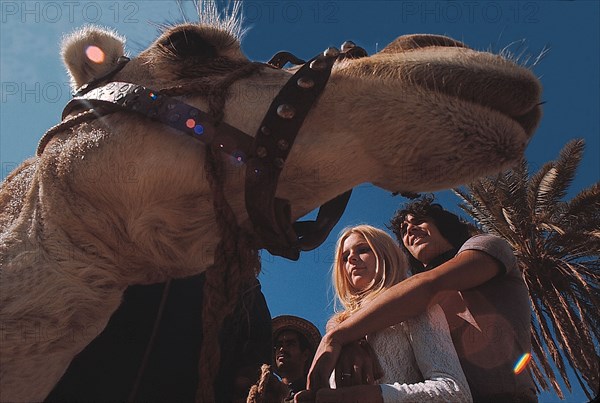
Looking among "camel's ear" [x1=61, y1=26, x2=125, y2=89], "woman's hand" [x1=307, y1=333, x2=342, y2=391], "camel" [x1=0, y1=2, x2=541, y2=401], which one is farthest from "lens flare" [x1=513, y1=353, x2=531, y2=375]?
"camel's ear" [x1=61, y1=26, x2=125, y2=89]

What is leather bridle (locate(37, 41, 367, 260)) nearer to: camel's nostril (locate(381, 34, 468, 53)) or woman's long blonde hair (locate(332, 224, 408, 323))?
camel's nostril (locate(381, 34, 468, 53))

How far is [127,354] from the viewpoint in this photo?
2471mm

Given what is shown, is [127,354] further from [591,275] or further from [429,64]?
[591,275]

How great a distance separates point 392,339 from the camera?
115 inches

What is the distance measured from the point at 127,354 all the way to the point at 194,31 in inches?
57.4

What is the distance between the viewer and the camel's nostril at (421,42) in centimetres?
246

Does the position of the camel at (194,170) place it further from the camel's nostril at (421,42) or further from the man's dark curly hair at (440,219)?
the man's dark curly hair at (440,219)

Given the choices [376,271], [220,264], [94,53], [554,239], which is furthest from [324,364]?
[554,239]

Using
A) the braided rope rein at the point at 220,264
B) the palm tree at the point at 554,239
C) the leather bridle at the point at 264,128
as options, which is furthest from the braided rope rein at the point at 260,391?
the palm tree at the point at 554,239

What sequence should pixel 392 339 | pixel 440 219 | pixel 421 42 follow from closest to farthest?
1. pixel 421 42
2. pixel 392 339
3. pixel 440 219

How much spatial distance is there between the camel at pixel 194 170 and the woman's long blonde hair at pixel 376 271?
3.45 ft

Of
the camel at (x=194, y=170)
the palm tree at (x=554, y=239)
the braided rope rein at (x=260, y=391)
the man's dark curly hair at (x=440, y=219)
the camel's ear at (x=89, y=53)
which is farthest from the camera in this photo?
the palm tree at (x=554, y=239)

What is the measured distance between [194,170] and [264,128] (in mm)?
312

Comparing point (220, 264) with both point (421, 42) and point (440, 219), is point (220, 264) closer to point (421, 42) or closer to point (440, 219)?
point (421, 42)
